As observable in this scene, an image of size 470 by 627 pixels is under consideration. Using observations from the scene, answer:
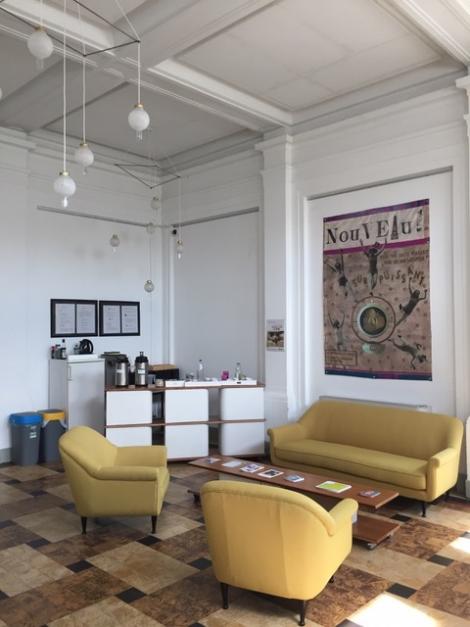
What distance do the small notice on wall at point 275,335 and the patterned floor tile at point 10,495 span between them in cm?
335

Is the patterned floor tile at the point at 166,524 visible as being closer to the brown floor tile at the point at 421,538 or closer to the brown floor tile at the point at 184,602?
the brown floor tile at the point at 184,602

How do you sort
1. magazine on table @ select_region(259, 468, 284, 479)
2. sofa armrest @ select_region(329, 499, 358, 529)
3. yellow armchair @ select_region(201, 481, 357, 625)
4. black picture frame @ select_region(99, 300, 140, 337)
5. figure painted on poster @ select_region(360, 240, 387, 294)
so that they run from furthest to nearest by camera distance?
1. black picture frame @ select_region(99, 300, 140, 337)
2. figure painted on poster @ select_region(360, 240, 387, 294)
3. magazine on table @ select_region(259, 468, 284, 479)
4. sofa armrest @ select_region(329, 499, 358, 529)
5. yellow armchair @ select_region(201, 481, 357, 625)

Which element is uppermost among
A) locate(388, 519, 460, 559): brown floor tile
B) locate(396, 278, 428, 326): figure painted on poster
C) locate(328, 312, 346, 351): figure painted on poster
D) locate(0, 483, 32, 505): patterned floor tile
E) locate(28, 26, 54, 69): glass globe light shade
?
locate(28, 26, 54, 69): glass globe light shade

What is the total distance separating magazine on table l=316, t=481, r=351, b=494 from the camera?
14.7 feet

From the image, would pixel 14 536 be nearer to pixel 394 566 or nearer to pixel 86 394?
pixel 86 394

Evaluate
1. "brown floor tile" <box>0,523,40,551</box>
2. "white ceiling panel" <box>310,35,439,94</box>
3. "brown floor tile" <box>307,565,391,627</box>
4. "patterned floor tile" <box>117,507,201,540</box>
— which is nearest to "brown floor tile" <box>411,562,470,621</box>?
"brown floor tile" <box>307,565,391,627</box>

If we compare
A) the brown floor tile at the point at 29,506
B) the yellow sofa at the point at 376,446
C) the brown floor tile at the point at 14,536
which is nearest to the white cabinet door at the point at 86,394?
the brown floor tile at the point at 29,506

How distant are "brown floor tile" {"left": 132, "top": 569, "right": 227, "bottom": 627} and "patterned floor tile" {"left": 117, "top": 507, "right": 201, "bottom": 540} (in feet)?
2.85

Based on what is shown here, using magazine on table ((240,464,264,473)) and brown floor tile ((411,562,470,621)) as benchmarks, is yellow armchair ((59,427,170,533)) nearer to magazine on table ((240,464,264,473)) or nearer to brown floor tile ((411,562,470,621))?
magazine on table ((240,464,264,473))

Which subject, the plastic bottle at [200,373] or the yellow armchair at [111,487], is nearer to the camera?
the yellow armchair at [111,487]

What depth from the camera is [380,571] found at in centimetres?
394

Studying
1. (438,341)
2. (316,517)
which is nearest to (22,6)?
(316,517)

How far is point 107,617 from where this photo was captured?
11.0 feet

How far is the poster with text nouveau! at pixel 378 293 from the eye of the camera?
6.02 m
